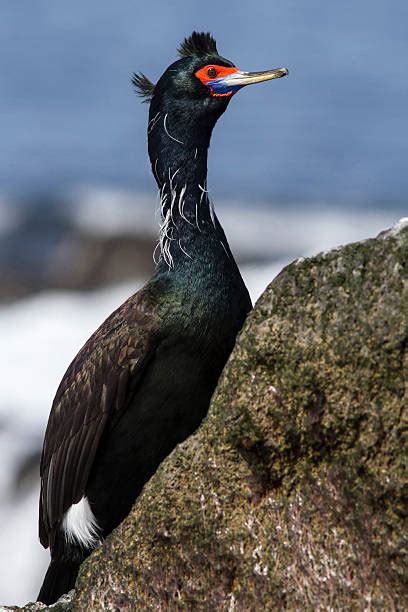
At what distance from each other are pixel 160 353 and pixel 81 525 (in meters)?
1.28

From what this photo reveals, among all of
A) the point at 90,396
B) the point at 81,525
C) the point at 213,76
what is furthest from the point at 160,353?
the point at 213,76

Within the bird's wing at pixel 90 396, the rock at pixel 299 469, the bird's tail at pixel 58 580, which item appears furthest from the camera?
the bird's tail at pixel 58 580

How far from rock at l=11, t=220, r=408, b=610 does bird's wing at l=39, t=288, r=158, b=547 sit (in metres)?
1.99

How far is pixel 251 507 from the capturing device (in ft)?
16.3

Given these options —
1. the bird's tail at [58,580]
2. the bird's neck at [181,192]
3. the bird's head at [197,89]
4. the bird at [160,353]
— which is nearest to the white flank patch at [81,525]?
the bird at [160,353]

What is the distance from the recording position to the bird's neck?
7.38 meters

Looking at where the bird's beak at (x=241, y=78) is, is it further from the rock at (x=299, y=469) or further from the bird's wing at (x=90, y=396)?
the rock at (x=299, y=469)

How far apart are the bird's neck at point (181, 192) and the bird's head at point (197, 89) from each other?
52 millimetres

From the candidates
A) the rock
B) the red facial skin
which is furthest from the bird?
the rock

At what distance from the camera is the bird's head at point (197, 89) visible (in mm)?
7816

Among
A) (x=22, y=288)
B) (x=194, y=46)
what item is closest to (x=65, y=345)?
(x=22, y=288)

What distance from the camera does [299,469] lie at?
4812 mm

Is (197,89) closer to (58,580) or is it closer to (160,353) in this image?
(160,353)

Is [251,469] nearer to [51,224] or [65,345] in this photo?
[65,345]
